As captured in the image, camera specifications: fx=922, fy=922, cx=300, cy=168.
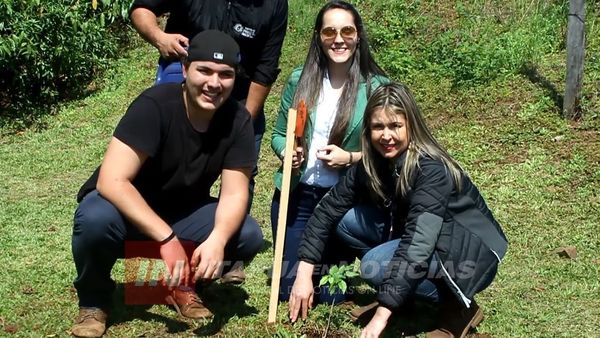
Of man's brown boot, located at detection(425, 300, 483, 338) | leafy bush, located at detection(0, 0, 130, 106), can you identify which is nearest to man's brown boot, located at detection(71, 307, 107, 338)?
man's brown boot, located at detection(425, 300, 483, 338)

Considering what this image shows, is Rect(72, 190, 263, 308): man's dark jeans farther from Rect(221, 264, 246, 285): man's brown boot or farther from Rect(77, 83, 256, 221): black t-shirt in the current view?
Rect(221, 264, 246, 285): man's brown boot

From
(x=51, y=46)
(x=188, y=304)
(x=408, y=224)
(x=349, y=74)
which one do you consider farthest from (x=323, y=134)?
(x=51, y=46)

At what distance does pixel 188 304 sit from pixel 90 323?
19.4 inches

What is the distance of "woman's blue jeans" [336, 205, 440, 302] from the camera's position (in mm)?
4074

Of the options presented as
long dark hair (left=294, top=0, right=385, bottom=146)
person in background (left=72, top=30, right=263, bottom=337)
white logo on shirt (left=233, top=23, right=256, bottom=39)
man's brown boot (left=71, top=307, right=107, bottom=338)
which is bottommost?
man's brown boot (left=71, top=307, right=107, bottom=338)

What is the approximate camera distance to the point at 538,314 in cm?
444

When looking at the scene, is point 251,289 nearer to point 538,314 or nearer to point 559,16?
point 538,314

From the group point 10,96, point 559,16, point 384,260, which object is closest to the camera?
point 384,260

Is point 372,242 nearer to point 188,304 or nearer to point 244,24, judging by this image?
point 188,304

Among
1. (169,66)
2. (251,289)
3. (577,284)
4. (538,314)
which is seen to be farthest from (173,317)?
(577,284)

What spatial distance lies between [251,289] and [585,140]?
10.4 feet

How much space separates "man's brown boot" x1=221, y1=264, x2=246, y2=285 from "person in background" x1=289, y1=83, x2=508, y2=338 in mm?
653

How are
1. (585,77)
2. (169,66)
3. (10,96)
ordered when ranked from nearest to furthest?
(169,66) < (585,77) < (10,96)

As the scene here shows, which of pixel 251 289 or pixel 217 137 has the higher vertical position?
pixel 217 137
